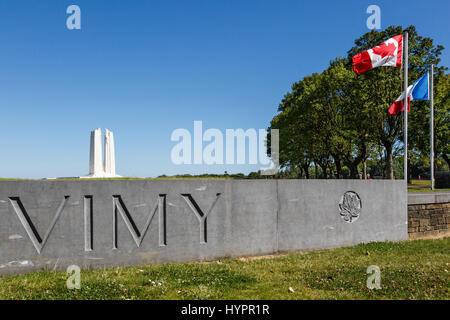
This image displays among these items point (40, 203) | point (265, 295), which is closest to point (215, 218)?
point (265, 295)

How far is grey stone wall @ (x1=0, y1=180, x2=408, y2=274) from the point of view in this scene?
19.6 feet

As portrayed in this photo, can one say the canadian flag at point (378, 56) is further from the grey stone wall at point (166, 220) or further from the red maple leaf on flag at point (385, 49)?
the grey stone wall at point (166, 220)

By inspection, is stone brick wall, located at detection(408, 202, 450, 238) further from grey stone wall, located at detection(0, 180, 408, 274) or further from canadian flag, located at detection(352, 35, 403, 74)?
canadian flag, located at detection(352, 35, 403, 74)

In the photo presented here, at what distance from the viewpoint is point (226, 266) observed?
20.9 feet

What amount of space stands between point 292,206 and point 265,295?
3845mm

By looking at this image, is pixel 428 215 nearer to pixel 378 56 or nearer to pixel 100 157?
pixel 378 56

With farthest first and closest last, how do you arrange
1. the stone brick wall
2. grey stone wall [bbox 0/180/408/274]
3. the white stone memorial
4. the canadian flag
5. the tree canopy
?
the white stone memorial
the tree canopy
the canadian flag
the stone brick wall
grey stone wall [bbox 0/180/408/274]

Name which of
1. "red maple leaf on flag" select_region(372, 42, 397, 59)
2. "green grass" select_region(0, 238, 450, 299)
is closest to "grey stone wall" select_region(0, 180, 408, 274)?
"green grass" select_region(0, 238, 450, 299)

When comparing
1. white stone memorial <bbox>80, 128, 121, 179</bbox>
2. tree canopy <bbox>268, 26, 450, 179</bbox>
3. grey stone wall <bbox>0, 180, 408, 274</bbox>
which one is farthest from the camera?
white stone memorial <bbox>80, 128, 121, 179</bbox>

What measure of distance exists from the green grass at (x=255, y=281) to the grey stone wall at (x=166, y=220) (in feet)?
1.45

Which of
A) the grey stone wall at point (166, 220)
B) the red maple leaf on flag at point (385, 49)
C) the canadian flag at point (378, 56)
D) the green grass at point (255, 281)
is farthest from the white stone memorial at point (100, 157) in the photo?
the green grass at point (255, 281)

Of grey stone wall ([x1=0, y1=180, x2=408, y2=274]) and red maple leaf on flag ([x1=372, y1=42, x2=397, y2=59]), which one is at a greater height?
red maple leaf on flag ([x1=372, y1=42, x2=397, y2=59])

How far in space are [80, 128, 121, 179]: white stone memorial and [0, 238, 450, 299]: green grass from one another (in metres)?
23.5
